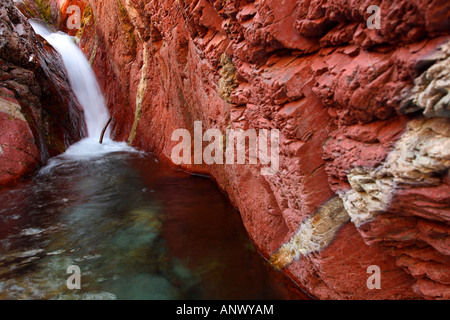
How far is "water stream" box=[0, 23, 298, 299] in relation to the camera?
3338 millimetres

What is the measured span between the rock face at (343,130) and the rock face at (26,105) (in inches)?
225

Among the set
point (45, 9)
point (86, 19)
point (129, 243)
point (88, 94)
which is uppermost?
point (45, 9)

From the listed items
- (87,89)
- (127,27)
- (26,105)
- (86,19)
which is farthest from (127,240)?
(86,19)

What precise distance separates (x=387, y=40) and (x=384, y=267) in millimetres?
1993

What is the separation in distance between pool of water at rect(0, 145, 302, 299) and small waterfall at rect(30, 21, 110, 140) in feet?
18.3

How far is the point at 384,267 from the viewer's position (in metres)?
2.59

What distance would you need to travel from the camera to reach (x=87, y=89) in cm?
1248

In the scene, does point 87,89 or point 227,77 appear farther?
point 87,89

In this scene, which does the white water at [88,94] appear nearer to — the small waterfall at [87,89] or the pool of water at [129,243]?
the small waterfall at [87,89]

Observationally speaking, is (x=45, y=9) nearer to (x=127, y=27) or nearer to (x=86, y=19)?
(x=86, y=19)

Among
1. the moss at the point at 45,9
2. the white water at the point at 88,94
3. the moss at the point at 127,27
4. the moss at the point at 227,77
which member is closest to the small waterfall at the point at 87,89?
the white water at the point at 88,94

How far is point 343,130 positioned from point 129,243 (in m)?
3.48

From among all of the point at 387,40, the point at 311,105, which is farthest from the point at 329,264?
the point at 387,40

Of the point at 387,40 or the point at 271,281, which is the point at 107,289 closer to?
the point at 271,281
